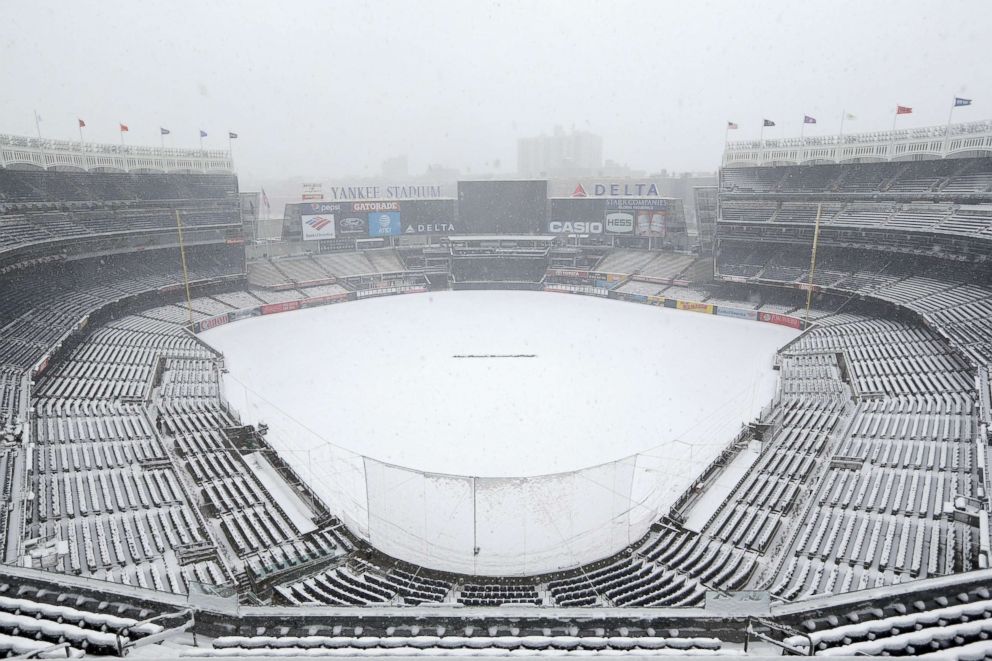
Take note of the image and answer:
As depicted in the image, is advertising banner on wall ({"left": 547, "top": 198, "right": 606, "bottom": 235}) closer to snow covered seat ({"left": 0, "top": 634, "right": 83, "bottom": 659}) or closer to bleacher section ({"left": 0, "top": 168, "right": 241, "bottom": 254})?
bleacher section ({"left": 0, "top": 168, "right": 241, "bottom": 254})

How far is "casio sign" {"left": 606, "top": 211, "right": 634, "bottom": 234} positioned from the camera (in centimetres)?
5100

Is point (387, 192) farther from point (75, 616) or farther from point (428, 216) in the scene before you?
point (75, 616)

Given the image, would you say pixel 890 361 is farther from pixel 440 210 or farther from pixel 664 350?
pixel 440 210

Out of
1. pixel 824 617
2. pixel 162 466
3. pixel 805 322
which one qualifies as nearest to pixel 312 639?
pixel 824 617

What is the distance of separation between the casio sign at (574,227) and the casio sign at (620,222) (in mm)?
923

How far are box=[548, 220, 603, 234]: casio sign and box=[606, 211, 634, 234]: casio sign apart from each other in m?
0.92

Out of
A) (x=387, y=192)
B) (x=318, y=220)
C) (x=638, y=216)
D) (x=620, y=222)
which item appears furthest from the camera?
(x=387, y=192)

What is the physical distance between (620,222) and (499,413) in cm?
3391

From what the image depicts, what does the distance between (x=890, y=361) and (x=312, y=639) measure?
2659cm

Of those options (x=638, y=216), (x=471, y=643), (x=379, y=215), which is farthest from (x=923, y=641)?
(x=379, y=215)

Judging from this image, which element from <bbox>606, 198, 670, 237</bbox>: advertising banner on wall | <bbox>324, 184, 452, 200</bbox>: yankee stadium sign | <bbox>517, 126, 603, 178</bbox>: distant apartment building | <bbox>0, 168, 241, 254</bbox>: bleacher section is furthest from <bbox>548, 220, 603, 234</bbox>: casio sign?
<bbox>517, 126, 603, 178</bbox>: distant apartment building

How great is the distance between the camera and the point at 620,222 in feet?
168

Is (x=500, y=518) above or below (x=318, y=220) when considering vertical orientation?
below

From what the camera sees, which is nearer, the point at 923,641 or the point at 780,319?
the point at 923,641
